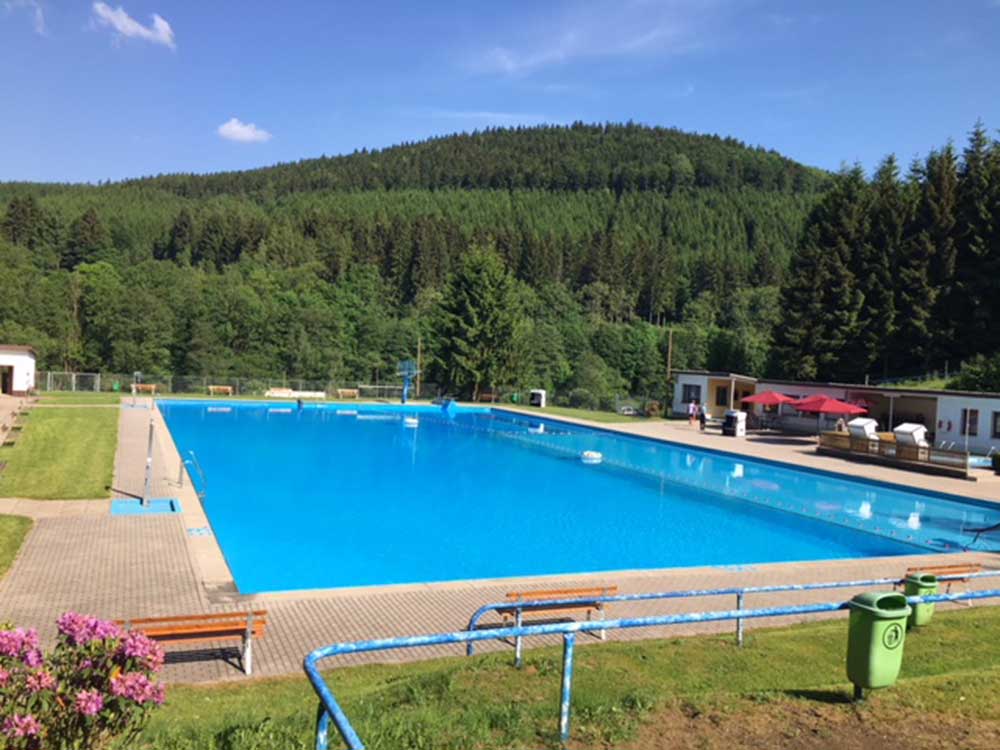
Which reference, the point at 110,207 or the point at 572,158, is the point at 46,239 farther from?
the point at 572,158

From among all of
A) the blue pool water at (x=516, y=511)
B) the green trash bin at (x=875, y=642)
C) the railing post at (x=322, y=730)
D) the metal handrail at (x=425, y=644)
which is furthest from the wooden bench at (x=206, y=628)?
the green trash bin at (x=875, y=642)

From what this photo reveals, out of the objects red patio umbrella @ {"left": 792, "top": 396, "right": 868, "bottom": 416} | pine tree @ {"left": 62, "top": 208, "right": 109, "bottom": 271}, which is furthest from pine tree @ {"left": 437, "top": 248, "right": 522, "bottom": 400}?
pine tree @ {"left": 62, "top": 208, "right": 109, "bottom": 271}

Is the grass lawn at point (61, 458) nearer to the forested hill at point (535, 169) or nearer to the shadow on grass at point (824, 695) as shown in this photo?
the shadow on grass at point (824, 695)

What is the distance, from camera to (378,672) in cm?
645

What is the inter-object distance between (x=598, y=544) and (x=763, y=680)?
28.8 feet

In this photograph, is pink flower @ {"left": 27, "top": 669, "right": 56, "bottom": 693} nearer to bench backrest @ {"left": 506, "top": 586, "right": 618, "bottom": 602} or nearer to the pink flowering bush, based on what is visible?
the pink flowering bush

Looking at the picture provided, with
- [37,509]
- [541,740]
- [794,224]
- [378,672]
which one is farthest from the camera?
[794,224]

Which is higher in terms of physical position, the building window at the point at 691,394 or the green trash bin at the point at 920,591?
the building window at the point at 691,394

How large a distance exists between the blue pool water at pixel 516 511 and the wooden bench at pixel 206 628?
4.22 meters

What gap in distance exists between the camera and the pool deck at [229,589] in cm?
748

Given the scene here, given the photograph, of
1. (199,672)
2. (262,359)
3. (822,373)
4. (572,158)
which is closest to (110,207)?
(262,359)

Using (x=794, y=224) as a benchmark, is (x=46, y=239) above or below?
below

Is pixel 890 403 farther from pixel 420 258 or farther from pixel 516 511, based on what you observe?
pixel 420 258

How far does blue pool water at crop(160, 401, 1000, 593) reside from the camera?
1313cm
